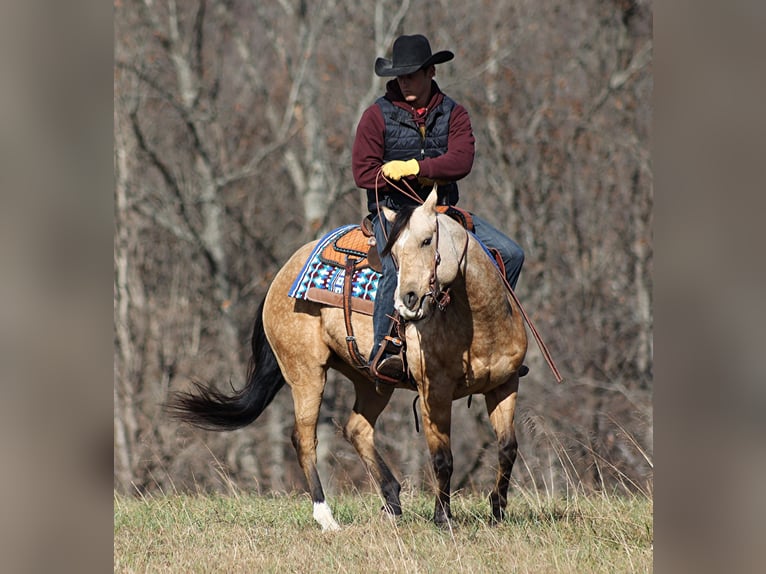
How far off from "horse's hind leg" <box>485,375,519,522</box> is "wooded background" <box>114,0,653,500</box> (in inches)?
471

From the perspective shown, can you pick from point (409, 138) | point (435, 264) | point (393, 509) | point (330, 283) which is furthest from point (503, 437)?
point (409, 138)

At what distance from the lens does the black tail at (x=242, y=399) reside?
7988 millimetres

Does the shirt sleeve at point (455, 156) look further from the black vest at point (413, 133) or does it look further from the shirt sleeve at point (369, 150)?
the shirt sleeve at point (369, 150)

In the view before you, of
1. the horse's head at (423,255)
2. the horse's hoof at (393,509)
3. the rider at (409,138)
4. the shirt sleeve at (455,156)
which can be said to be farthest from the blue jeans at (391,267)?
the horse's hoof at (393,509)

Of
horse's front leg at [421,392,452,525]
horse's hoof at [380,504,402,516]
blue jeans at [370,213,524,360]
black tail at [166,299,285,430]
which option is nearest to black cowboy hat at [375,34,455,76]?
blue jeans at [370,213,524,360]

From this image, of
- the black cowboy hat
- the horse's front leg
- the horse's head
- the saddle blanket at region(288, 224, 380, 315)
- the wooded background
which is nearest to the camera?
the horse's head

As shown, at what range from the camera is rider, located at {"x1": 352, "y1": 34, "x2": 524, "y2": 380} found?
21.2ft

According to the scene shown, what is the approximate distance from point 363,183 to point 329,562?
97.3 inches

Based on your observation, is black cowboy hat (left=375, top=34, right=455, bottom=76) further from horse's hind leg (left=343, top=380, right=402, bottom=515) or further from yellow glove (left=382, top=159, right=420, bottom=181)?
horse's hind leg (left=343, top=380, right=402, bottom=515)

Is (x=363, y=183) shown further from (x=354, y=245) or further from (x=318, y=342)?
(x=318, y=342)

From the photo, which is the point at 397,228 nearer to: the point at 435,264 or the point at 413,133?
the point at 435,264

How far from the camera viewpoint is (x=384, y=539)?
218 inches

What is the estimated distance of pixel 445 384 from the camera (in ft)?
20.6

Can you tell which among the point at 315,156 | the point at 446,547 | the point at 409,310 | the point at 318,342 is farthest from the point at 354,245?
the point at 315,156
